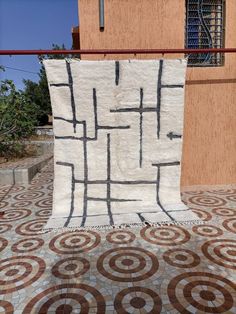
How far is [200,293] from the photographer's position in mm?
1487

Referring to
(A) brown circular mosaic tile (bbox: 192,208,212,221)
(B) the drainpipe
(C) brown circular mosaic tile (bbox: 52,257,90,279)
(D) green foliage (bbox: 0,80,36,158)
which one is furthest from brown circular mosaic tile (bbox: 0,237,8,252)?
(D) green foliage (bbox: 0,80,36,158)

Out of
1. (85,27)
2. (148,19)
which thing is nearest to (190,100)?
(148,19)

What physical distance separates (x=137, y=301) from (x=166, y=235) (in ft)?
2.74

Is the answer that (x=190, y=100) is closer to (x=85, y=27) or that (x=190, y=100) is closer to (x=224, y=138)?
(x=224, y=138)

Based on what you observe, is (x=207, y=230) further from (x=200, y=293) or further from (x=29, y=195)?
(x=29, y=195)

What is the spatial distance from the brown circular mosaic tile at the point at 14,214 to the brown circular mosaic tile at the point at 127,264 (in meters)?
1.21

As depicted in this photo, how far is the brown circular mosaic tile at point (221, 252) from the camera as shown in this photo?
1789 millimetres

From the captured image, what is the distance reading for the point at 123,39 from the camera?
294cm

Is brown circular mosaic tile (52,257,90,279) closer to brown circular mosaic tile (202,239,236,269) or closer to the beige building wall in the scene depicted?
brown circular mosaic tile (202,239,236,269)

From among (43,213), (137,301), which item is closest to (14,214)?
(43,213)

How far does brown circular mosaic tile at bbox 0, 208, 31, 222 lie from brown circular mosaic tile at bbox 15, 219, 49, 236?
202mm

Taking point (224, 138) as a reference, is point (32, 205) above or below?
below

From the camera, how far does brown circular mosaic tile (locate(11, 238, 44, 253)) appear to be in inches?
79.7

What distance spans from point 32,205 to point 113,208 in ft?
3.37
